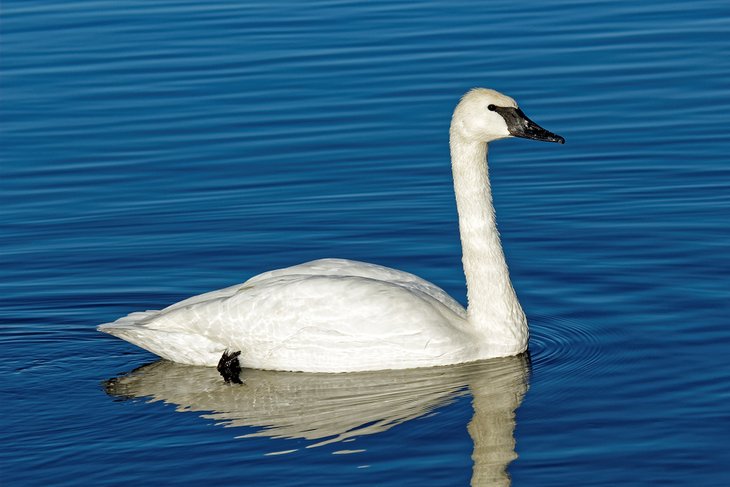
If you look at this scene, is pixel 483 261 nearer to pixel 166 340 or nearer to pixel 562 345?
pixel 562 345

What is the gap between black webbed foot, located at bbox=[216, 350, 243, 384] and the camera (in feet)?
40.2

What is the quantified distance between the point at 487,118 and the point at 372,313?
5.80ft

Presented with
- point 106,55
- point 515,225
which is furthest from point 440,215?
point 106,55

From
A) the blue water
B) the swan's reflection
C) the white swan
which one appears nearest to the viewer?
the blue water

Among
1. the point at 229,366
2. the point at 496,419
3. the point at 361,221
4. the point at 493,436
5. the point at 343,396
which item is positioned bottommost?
the point at 493,436

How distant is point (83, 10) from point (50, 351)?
1491 cm

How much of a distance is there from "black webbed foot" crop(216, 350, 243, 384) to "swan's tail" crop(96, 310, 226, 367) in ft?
0.35

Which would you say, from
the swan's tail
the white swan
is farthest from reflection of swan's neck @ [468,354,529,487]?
the swan's tail

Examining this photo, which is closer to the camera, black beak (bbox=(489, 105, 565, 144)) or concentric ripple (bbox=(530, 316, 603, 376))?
concentric ripple (bbox=(530, 316, 603, 376))

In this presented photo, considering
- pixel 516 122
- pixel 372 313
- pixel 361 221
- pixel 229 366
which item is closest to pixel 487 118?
pixel 516 122

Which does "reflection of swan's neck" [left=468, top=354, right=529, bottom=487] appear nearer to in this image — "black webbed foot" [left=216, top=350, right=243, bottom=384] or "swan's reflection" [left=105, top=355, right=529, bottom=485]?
"swan's reflection" [left=105, top=355, right=529, bottom=485]

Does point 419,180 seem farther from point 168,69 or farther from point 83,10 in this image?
point 83,10

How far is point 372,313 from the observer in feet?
39.1

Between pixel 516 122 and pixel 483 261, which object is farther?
pixel 483 261
